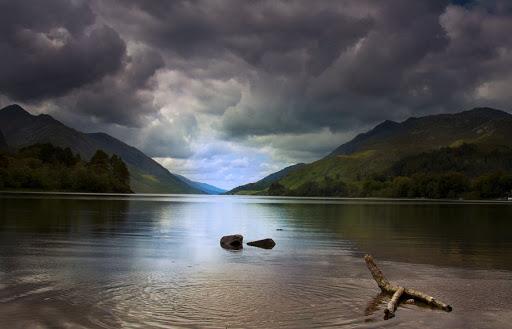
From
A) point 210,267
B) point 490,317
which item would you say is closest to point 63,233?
point 210,267

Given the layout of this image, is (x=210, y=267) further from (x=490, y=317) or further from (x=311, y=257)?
(x=490, y=317)

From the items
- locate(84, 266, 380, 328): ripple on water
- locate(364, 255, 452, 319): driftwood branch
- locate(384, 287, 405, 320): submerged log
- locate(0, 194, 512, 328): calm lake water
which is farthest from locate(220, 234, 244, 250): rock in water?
locate(384, 287, 405, 320): submerged log

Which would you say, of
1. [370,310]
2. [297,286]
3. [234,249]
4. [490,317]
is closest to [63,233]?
[234,249]

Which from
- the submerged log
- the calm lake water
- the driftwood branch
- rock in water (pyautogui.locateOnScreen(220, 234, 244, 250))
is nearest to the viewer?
the calm lake water

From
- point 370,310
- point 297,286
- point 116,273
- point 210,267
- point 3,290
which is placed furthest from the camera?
point 210,267

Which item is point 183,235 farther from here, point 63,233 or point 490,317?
point 490,317

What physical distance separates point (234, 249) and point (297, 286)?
2001 cm

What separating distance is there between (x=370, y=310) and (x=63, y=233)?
44.4 m

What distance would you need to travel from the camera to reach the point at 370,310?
22703mm

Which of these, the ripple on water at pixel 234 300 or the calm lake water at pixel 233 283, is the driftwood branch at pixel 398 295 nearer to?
the calm lake water at pixel 233 283

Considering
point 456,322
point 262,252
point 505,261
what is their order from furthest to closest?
point 262,252
point 505,261
point 456,322

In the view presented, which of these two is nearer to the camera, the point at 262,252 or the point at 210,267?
the point at 210,267

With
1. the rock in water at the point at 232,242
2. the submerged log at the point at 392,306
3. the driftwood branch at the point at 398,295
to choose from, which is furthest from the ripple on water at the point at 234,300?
the rock in water at the point at 232,242

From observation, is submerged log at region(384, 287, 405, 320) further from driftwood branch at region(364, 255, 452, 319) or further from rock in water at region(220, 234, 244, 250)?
rock in water at region(220, 234, 244, 250)
